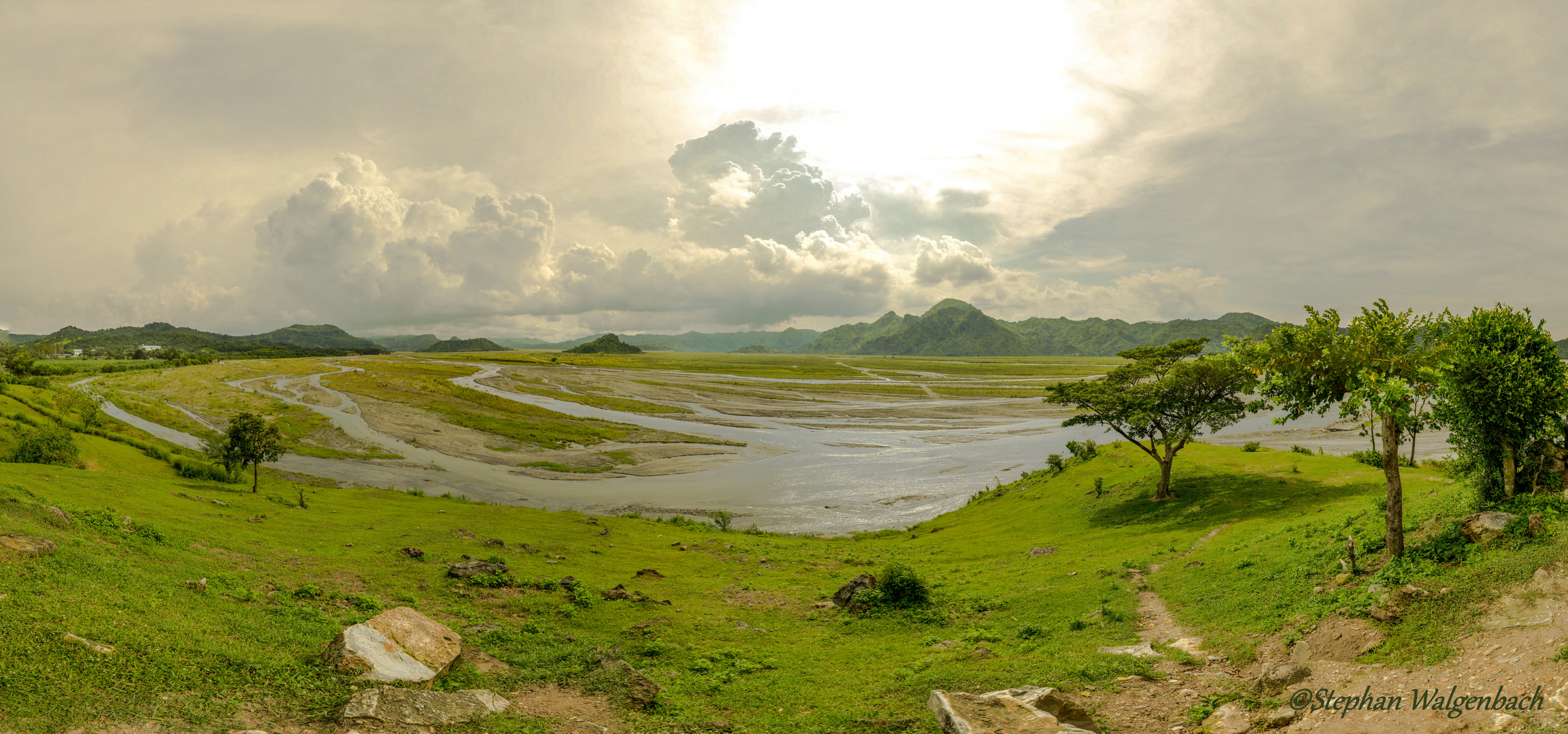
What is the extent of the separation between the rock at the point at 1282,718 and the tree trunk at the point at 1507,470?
12.3 meters

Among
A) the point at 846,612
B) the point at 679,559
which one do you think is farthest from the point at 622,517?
the point at 846,612

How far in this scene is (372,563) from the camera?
25031 millimetres

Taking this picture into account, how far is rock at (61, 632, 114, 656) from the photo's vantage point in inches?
468

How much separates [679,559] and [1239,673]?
27647mm

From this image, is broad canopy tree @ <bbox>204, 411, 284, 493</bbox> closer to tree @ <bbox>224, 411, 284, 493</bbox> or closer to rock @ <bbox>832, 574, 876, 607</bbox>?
tree @ <bbox>224, 411, 284, 493</bbox>

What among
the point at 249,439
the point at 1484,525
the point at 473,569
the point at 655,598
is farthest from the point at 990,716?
the point at 249,439

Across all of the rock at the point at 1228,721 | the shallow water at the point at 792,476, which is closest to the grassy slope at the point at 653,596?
the rock at the point at 1228,721

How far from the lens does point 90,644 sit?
12016 millimetres

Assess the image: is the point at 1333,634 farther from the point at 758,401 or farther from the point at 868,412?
the point at 758,401

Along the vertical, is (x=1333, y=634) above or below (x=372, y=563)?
above

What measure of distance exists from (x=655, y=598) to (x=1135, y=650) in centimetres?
1835

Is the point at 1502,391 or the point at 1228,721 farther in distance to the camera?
the point at 1502,391

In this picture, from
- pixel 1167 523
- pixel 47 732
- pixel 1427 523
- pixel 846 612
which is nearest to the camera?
pixel 47 732

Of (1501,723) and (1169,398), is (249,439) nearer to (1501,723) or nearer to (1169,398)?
(1501,723)
